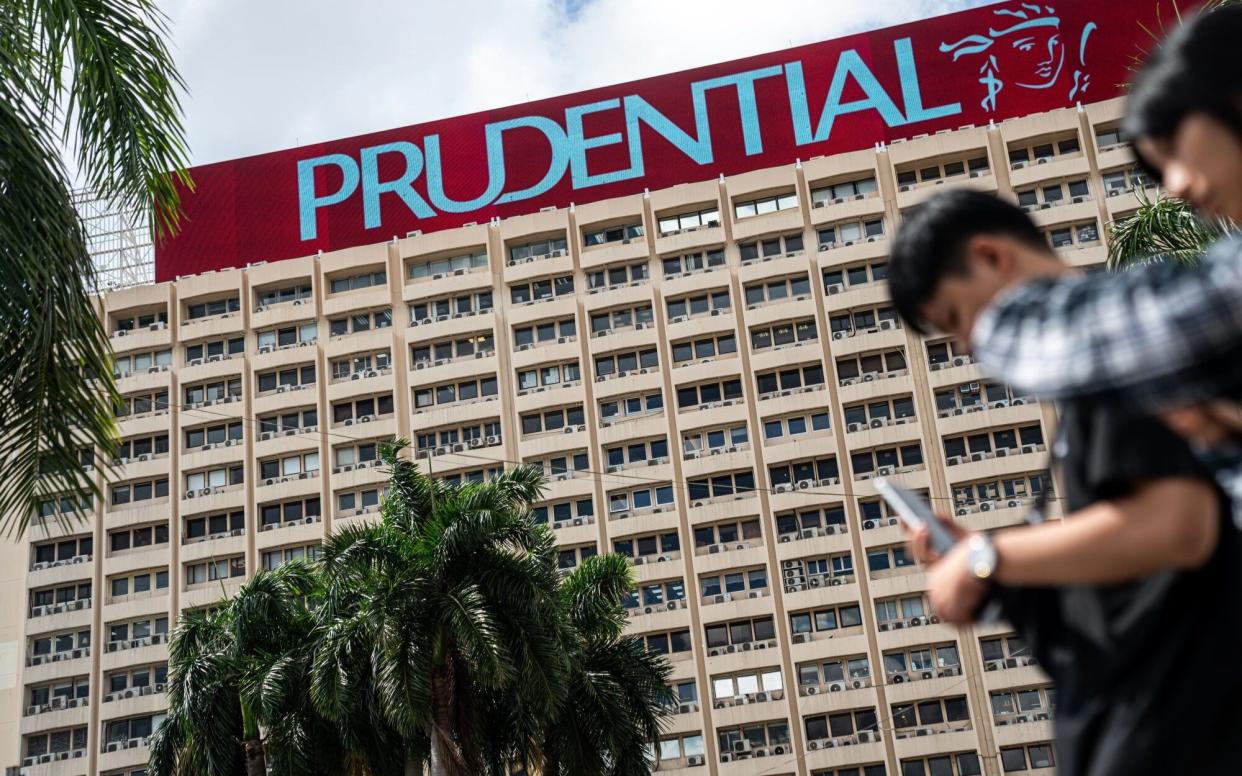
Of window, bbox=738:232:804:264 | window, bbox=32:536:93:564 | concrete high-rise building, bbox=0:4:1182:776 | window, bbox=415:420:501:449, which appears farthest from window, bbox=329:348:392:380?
window, bbox=738:232:804:264

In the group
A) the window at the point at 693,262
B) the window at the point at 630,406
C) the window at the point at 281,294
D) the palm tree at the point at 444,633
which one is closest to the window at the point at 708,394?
the window at the point at 630,406

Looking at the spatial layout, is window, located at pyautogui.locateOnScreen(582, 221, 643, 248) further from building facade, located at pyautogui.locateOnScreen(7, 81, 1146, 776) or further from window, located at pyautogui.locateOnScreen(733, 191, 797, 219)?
window, located at pyautogui.locateOnScreen(733, 191, 797, 219)

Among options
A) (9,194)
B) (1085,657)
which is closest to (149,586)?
(9,194)

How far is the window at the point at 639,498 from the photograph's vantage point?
188ft

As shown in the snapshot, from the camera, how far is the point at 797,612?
180 ft

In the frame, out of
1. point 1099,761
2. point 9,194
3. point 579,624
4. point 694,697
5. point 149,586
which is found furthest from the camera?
point 149,586

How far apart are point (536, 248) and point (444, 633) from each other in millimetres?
38150

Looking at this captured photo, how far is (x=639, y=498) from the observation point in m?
57.5

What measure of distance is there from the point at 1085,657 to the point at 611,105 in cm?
6018

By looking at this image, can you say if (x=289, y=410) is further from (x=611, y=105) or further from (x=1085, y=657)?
(x=1085, y=657)

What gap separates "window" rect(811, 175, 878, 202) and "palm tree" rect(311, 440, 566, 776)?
1390 inches

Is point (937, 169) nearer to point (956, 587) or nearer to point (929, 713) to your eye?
point (929, 713)

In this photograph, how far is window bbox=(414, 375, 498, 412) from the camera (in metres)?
60.2

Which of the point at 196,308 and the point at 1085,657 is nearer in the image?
the point at 1085,657
